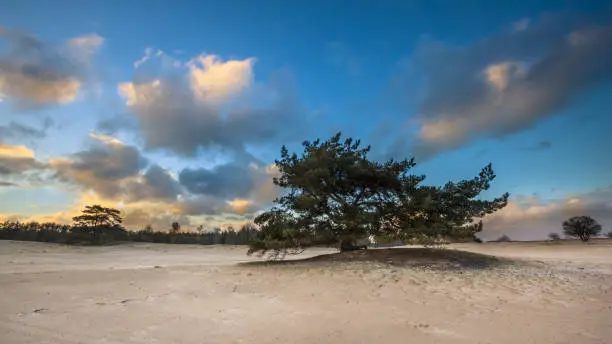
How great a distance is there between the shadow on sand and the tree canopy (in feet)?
2.23

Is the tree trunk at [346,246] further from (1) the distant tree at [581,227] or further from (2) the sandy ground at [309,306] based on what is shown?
(1) the distant tree at [581,227]

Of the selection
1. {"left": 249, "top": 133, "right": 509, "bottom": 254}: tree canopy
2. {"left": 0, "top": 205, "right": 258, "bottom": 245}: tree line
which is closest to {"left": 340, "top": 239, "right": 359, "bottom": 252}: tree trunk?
{"left": 249, "top": 133, "right": 509, "bottom": 254}: tree canopy

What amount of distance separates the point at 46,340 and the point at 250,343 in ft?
8.95

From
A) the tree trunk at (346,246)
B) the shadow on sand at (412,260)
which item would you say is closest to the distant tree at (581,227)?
the shadow on sand at (412,260)

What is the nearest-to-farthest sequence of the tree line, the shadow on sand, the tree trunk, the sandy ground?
the sandy ground → the shadow on sand → the tree trunk → the tree line

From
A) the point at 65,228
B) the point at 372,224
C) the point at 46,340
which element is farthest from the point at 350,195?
the point at 65,228

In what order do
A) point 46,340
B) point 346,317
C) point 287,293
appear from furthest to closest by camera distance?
point 287,293 → point 346,317 → point 46,340

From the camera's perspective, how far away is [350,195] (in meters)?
13.6

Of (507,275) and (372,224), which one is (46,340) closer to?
(372,224)

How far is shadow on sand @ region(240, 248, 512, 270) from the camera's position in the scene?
37.7 ft

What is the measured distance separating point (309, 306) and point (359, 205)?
6903mm

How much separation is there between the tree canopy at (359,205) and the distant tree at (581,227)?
23.2m

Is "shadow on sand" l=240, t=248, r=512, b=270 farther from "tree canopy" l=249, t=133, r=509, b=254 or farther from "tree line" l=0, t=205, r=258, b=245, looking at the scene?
"tree line" l=0, t=205, r=258, b=245

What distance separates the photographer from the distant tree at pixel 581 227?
2928 centimetres
